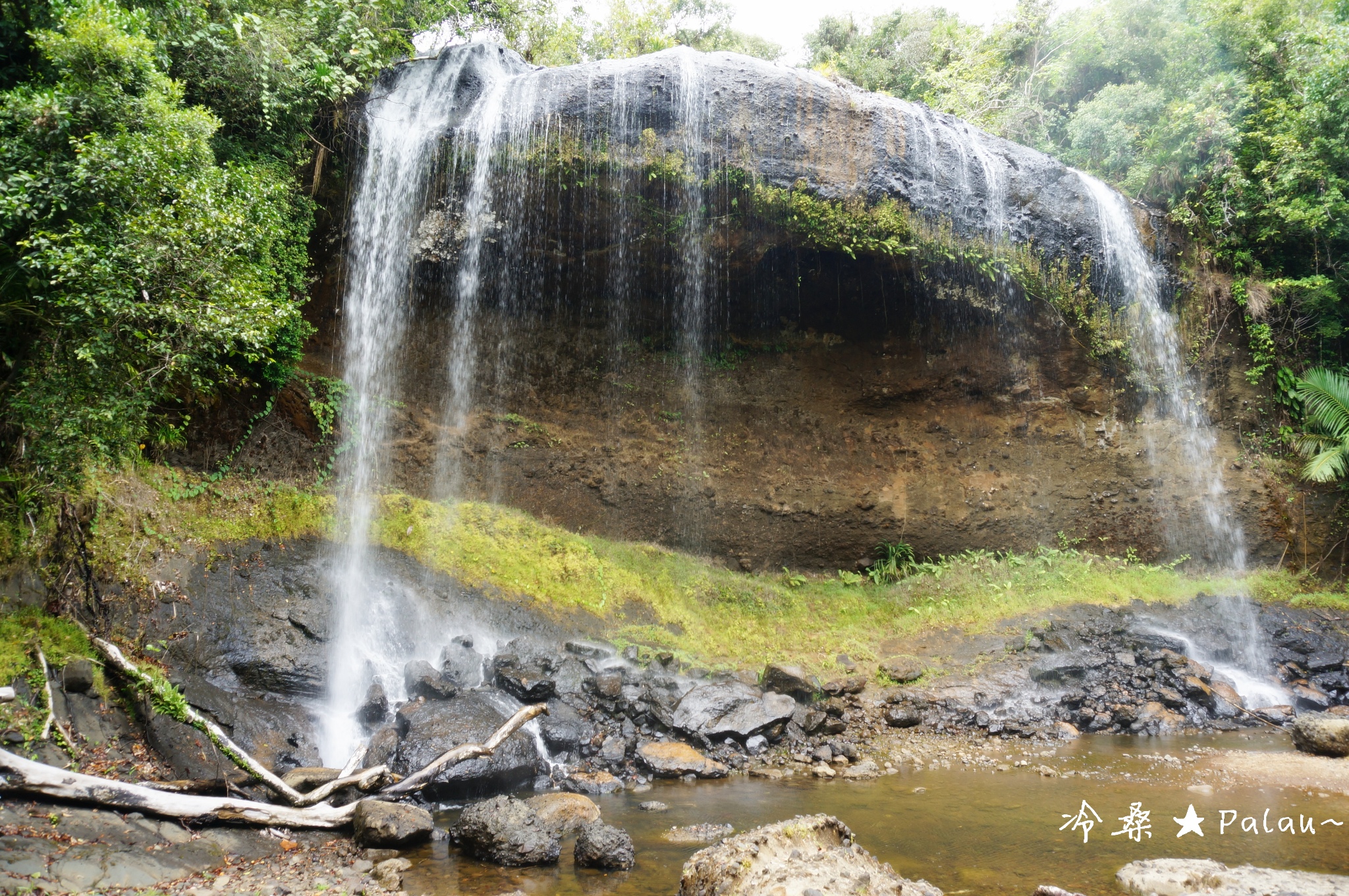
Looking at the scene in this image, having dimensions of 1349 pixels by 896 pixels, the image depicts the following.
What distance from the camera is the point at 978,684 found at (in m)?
8.84

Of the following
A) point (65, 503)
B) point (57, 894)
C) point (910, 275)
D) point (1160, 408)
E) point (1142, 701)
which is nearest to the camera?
point (57, 894)

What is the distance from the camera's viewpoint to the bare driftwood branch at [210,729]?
5.11 metres

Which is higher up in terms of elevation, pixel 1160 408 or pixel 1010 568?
pixel 1160 408

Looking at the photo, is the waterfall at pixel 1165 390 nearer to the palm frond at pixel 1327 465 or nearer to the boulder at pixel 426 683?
the palm frond at pixel 1327 465

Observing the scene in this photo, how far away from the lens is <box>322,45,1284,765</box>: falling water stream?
9.87 m

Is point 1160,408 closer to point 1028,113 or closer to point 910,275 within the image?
point 910,275

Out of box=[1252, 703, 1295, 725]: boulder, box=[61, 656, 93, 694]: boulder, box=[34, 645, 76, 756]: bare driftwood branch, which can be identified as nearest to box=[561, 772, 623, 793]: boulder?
box=[34, 645, 76, 756]: bare driftwood branch

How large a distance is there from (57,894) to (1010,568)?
39.9ft

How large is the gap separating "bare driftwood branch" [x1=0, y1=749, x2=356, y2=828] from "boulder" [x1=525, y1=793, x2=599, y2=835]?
1496mm

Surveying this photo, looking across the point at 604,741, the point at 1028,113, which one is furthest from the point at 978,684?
the point at 1028,113

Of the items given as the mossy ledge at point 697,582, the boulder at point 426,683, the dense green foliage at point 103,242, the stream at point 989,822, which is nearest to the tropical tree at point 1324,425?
the mossy ledge at point 697,582

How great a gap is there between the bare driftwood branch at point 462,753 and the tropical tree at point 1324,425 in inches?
499

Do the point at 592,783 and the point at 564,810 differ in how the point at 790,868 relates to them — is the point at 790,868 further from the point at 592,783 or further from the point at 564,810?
the point at 592,783

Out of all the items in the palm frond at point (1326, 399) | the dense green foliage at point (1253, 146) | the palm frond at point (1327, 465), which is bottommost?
the palm frond at point (1327, 465)
